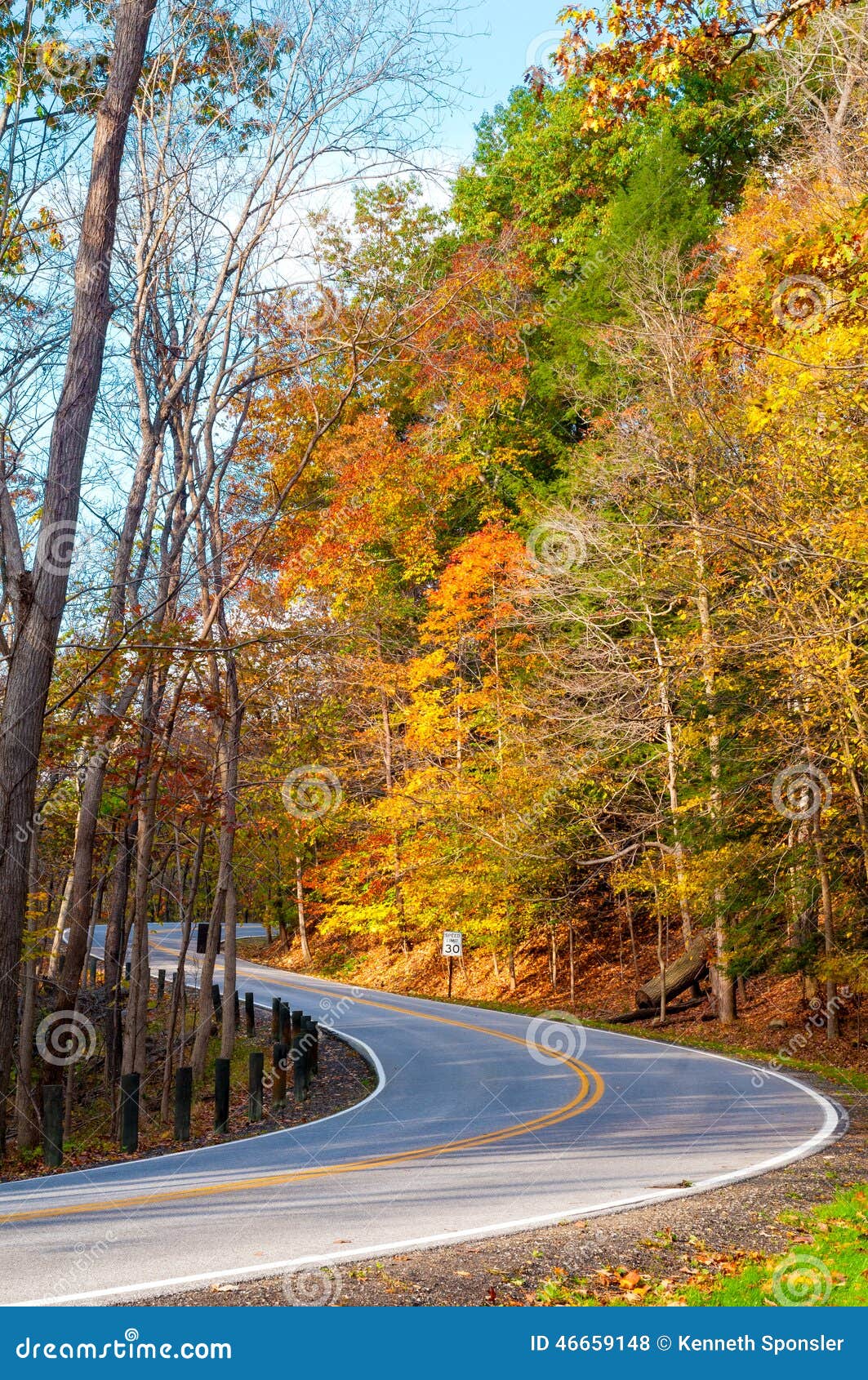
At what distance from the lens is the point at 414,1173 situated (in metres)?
8.97

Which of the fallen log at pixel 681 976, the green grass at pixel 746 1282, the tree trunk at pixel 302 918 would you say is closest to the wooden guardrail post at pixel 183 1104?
the green grass at pixel 746 1282

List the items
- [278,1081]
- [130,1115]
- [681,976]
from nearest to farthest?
[130,1115]
[278,1081]
[681,976]

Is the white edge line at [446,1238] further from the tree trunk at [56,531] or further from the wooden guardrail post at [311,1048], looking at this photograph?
the wooden guardrail post at [311,1048]

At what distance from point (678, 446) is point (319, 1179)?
16484 mm

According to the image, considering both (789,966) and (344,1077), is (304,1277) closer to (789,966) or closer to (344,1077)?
(344,1077)

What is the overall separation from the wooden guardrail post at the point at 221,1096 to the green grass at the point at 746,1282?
285 inches

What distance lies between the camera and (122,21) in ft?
34.8

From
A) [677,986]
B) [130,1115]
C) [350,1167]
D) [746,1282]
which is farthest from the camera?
[677,986]

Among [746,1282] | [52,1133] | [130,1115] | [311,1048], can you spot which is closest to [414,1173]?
[746,1282]

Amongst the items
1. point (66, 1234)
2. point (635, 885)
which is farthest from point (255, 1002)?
point (66, 1234)

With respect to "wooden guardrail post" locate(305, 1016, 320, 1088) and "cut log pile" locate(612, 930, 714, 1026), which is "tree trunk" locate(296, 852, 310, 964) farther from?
"wooden guardrail post" locate(305, 1016, 320, 1088)

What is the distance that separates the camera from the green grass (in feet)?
19.3

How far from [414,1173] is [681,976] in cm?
1764

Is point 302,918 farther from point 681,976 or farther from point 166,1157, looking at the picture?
point 166,1157
